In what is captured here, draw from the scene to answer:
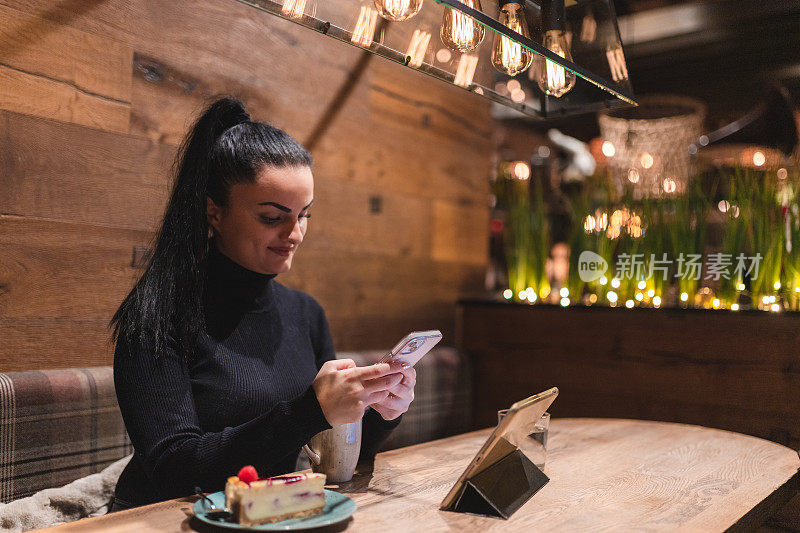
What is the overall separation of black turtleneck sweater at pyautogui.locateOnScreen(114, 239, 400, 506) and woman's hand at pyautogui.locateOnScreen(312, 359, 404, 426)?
0.02 meters

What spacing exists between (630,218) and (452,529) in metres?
1.90

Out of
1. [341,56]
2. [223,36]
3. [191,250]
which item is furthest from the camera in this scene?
[341,56]

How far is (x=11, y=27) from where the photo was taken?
1.59 metres

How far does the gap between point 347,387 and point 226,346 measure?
395mm

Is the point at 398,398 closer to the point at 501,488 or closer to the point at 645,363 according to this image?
the point at 501,488

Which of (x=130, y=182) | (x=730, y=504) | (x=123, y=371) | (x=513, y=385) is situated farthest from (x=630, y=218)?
(x=123, y=371)

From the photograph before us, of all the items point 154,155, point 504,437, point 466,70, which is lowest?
point 504,437

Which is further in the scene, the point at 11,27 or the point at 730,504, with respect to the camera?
the point at 11,27

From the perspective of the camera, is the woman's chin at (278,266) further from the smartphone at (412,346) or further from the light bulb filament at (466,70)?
the light bulb filament at (466,70)

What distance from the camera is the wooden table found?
99cm

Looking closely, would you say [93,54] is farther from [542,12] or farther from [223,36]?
[542,12]

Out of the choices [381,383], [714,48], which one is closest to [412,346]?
[381,383]

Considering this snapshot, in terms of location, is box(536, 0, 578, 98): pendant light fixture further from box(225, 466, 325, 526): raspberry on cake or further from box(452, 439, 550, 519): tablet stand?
box(225, 466, 325, 526): raspberry on cake

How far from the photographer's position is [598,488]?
1216mm
